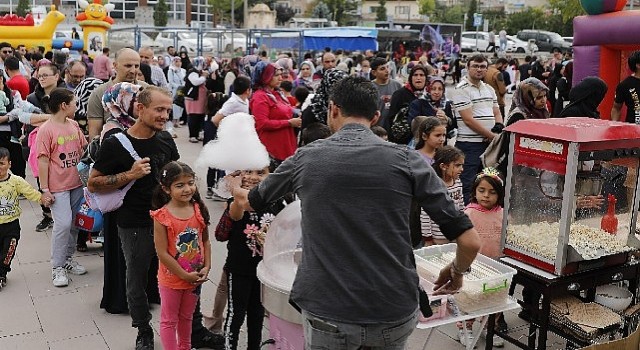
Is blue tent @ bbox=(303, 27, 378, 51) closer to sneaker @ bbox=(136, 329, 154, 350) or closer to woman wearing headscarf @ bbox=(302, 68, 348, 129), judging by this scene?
woman wearing headscarf @ bbox=(302, 68, 348, 129)

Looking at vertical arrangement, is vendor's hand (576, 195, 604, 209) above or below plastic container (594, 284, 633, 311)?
above

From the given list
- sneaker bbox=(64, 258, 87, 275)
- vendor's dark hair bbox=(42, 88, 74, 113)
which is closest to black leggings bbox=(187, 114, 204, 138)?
sneaker bbox=(64, 258, 87, 275)

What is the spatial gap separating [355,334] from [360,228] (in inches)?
15.6

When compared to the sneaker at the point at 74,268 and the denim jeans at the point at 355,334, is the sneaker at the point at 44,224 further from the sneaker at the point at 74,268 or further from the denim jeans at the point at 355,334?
the denim jeans at the point at 355,334

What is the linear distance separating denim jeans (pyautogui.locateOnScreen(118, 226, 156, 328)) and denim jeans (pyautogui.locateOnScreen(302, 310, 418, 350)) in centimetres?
205

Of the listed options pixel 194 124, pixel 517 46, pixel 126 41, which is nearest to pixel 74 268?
pixel 194 124

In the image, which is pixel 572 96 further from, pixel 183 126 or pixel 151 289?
pixel 183 126

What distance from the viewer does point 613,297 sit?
4461 millimetres

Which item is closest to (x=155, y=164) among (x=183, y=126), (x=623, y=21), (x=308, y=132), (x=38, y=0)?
(x=308, y=132)

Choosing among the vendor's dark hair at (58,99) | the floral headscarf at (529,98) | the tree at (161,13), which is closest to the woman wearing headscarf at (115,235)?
the vendor's dark hair at (58,99)

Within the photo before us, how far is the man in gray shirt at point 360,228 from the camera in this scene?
7.81 ft

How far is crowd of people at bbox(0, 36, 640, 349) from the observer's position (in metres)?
2.41

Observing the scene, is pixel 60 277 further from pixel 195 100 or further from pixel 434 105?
pixel 195 100

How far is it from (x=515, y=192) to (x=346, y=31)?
2369cm
